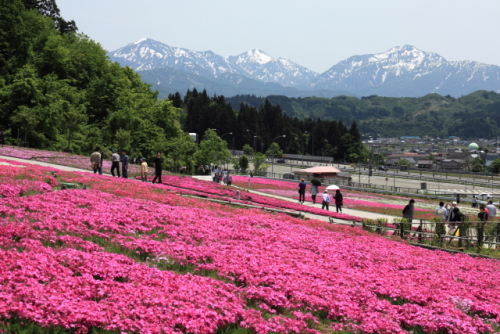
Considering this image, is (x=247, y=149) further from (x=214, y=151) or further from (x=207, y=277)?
(x=207, y=277)

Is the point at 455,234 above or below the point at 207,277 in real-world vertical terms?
below

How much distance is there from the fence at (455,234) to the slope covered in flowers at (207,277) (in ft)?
8.32

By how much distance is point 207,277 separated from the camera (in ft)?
38.5

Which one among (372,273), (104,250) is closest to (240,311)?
(104,250)

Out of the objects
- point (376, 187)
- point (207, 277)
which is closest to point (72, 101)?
point (376, 187)

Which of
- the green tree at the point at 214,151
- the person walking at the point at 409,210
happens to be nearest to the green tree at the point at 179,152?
the green tree at the point at 214,151

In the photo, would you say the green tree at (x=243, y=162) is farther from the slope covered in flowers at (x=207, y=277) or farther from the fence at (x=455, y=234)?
the slope covered in flowers at (x=207, y=277)

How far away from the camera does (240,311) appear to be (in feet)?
31.3

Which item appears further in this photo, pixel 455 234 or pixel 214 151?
pixel 214 151

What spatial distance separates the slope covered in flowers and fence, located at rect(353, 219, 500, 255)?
99.9 inches

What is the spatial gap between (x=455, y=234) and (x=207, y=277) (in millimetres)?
16072

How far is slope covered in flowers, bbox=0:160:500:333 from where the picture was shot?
8844mm

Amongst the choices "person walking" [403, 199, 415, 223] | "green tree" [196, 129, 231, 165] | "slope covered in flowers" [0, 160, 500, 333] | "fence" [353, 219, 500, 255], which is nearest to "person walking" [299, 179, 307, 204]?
"person walking" [403, 199, 415, 223]

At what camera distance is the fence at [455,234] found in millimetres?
22123
